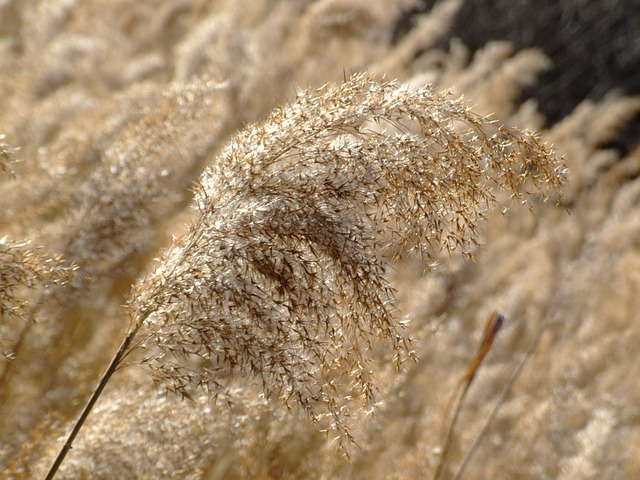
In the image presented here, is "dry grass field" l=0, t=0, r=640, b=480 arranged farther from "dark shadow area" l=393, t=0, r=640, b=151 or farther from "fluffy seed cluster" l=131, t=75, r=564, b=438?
"dark shadow area" l=393, t=0, r=640, b=151

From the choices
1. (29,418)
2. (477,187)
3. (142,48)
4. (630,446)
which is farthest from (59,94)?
(630,446)

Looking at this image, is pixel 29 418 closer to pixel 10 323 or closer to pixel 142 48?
pixel 10 323

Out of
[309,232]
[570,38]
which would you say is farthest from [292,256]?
[570,38]

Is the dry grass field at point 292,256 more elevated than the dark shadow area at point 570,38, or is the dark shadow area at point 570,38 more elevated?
the dark shadow area at point 570,38

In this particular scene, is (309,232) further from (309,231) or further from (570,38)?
(570,38)

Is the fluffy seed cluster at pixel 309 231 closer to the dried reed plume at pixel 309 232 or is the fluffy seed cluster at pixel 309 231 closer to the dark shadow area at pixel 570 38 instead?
the dried reed plume at pixel 309 232

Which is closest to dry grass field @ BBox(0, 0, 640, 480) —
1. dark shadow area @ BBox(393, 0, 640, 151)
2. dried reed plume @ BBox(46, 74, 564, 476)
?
dried reed plume @ BBox(46, 74, 564, 476)

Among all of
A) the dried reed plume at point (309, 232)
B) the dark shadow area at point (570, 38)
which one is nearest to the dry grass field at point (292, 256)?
the dried reed plume at point (309, 232)
